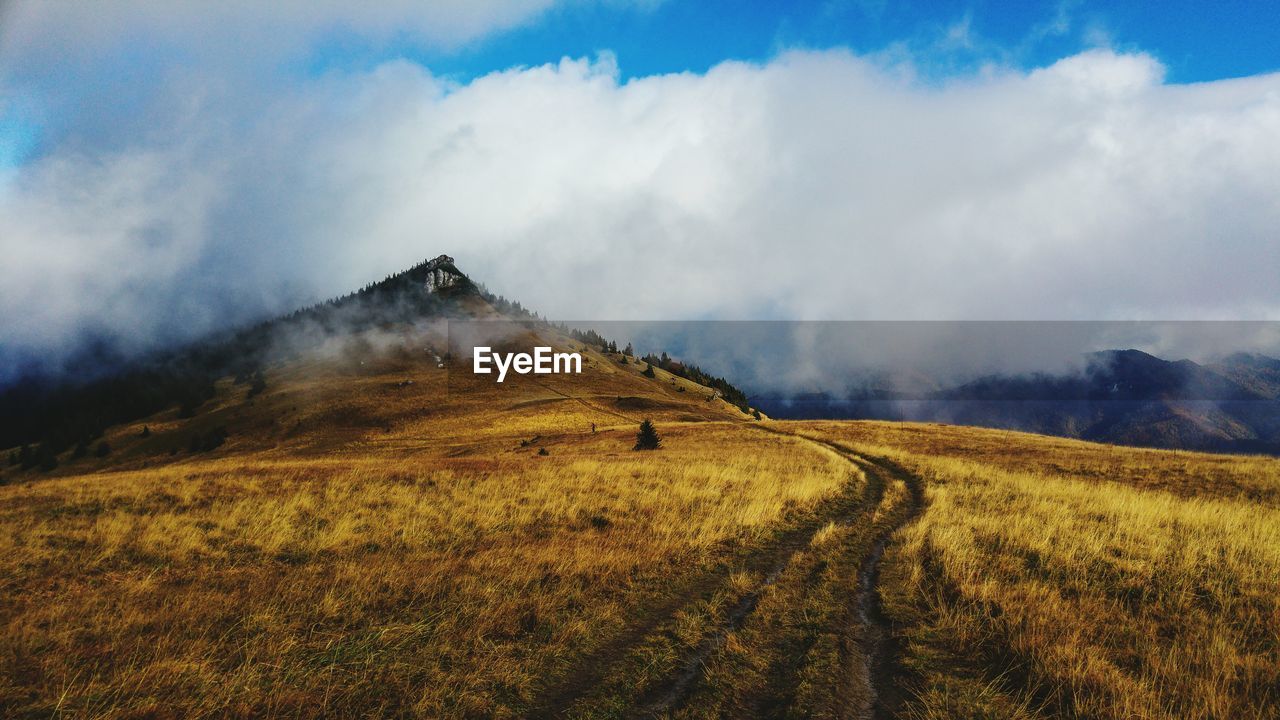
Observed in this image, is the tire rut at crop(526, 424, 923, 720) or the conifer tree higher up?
the tire rut at crop(526, 424, 923, 720)

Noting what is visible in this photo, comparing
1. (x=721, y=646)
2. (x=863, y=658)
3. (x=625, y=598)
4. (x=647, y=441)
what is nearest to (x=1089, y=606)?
(x=863, y=658)

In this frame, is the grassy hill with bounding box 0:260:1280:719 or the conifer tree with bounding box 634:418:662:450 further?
the conifer tree with bounding box 634:418:662:450

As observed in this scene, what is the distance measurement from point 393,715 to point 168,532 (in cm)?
1033

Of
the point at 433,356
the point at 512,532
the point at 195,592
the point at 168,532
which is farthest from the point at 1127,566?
the point at 433,356

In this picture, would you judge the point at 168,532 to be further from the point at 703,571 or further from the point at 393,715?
the point at 703,571

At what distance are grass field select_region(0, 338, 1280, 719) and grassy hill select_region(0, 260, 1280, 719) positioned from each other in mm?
50

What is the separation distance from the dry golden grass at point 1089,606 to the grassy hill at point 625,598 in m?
0.05

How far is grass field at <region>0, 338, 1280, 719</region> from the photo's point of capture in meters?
5.57

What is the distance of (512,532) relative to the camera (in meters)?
12.2

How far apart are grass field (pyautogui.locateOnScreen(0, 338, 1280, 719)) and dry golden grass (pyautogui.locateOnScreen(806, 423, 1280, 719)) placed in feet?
0.16

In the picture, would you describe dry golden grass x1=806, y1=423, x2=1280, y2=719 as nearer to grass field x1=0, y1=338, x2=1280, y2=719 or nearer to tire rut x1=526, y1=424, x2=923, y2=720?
grass field x1=0, y1=338, x2=1280, y2=719

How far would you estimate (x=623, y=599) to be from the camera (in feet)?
27.4

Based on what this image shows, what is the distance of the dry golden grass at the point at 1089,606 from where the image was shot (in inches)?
220

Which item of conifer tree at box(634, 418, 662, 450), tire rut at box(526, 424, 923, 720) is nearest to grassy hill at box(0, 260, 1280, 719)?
tire rut at box(526, 424, 923, 720)
